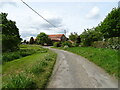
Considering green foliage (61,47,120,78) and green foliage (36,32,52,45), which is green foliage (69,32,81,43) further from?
green foliage (61,47,120,78)

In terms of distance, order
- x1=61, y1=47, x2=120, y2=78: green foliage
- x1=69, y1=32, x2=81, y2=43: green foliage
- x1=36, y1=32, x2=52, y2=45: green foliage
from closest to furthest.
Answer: x1=61, y1=47, x2=120, y2=78: green foliage
x1=69, y1=32, x2=81, y2=43: green foliage
x1=36, y1=32, x2=52, y2=45: green foliage

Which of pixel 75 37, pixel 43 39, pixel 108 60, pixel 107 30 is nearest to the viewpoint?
pixel 108 60

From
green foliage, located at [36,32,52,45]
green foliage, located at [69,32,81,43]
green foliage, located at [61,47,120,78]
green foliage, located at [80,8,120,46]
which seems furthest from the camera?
green foliage, located at [36,32,52,45]

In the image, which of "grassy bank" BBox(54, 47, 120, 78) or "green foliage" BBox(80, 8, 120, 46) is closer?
"grassy bank" BBox(54, 47, 120, 78)

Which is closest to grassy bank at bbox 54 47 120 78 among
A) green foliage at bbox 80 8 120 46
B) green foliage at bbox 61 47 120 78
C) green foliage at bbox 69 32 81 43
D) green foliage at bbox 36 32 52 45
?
green foliage at bbox 61 47 120 78

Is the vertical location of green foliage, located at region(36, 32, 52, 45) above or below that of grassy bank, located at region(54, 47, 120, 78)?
above

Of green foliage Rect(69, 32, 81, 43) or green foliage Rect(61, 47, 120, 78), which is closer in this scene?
green foliage Rect(61, 47, 120, 78)

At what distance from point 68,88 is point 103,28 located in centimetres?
2549

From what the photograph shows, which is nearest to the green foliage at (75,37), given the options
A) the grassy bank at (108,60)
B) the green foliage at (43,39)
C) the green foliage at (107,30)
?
the green foliage at (107,30)

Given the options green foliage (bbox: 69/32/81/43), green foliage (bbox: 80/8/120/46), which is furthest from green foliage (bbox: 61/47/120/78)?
green foliage (bbox: 69/32/81/43)

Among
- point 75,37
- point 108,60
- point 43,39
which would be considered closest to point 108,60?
point 108,60

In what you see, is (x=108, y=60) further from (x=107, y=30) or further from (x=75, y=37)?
(x=75, y=37)

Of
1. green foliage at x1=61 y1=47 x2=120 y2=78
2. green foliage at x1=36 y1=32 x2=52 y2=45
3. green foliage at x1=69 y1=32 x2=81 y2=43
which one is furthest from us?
green foliage at x1=36 y1=32 x2=52 y2=45

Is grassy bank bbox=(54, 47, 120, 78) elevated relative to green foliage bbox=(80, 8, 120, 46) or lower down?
lower down
